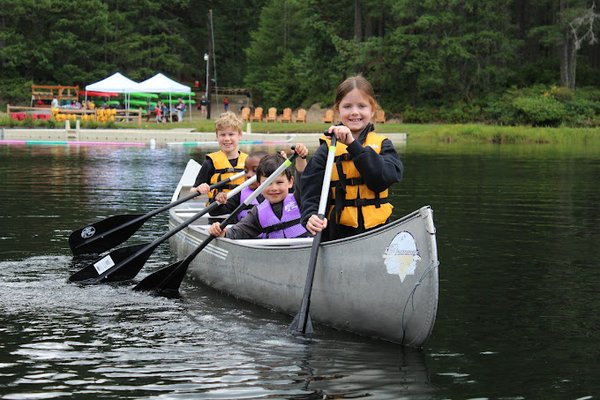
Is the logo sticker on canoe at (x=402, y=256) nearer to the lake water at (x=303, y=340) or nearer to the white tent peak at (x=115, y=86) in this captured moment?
the lake water at (x=303, y=340)

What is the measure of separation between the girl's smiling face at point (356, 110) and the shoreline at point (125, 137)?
2506 cm

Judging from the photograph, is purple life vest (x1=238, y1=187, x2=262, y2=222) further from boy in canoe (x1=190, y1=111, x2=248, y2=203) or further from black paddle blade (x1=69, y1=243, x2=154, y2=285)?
black paddle blade (x1=69, y1=243, x2=154, y2=285)

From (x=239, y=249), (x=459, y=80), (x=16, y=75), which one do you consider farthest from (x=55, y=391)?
(x=16, y=75)

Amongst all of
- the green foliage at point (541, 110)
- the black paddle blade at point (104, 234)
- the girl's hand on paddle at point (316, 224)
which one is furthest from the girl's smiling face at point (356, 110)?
the green foliage at point (541, 110)

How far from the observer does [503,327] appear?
7.13 m

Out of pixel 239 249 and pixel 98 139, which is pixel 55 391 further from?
pixel 98 139

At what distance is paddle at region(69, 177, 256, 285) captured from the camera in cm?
895

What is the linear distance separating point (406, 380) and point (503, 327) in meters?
1.53

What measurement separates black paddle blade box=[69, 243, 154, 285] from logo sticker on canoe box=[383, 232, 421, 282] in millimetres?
3484

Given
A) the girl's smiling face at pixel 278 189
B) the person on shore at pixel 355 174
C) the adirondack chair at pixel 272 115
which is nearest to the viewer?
the person on shore at pixel 355 174

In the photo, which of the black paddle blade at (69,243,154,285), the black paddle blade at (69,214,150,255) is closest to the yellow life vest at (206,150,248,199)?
the black paddle blade at (69,214,150,255)

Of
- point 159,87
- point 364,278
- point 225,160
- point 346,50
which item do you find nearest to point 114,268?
point 225,160

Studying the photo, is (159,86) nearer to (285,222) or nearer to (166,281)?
(166,281)

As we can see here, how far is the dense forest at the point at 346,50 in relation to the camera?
132 feet
